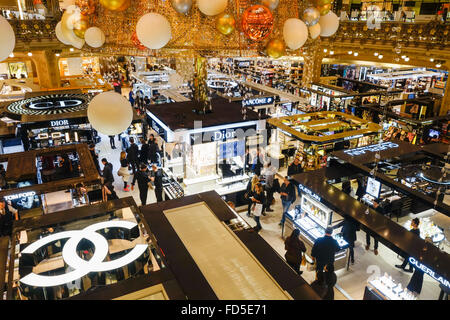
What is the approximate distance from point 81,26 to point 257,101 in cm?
807

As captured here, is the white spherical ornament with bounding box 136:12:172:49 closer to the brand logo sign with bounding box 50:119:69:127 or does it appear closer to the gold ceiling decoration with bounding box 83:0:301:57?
the gold ceiling decoration with bounding box 83:0:301:57

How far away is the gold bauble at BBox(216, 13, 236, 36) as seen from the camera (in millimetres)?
3524

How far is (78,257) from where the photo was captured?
3.01 meters

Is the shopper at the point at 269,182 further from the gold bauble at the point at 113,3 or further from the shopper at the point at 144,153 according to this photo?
the gold bauble at the point at 113,3

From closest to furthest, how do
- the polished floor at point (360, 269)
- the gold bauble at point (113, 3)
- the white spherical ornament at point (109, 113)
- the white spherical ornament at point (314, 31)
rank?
the gold bauble at point (113, 3) < the white spherical ornament at point (109, 113) < the white spherical ornament at point (314, 31) < the polished floor at point (360, 269)

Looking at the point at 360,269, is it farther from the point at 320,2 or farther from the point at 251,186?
the point at 320,2

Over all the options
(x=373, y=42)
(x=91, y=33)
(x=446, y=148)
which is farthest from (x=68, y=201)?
(x=373, y=42)

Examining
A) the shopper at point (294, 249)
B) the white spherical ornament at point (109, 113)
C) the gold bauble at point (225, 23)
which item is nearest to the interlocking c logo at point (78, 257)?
the white spherical ornament at point (109, 113)

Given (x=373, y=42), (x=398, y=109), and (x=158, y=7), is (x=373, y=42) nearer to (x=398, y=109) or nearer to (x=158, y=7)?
(x=398, y=109)

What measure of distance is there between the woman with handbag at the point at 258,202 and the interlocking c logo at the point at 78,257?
375 centimetres

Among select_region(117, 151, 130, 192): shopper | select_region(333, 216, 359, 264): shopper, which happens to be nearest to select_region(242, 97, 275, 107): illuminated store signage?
select_region(117, 151, 130, 192): shopper

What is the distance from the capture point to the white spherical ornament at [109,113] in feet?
13.0

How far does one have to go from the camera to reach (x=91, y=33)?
3752mm
